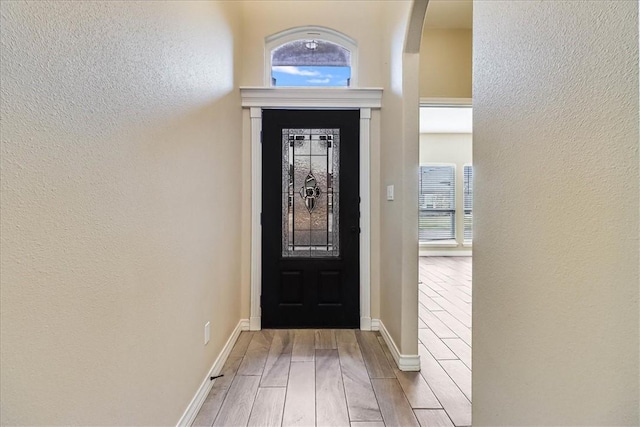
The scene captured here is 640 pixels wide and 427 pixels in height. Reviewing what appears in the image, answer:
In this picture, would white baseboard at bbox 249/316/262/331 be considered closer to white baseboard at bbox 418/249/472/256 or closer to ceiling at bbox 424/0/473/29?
ceiling at bbox 424/0/473/29

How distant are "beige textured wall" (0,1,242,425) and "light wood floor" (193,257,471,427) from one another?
344 millimetres

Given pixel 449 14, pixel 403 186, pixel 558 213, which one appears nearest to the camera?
pixel 558 213

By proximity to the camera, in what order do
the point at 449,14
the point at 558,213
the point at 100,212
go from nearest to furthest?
the point at 558,213, the point at 100,212, the point at 449,14

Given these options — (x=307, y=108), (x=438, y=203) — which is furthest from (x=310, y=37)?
(x=438, y=203)

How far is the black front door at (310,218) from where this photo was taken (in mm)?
2906

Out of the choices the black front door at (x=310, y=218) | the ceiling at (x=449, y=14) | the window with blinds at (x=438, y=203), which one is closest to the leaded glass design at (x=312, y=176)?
→ the black front door at (x=310, y=218)

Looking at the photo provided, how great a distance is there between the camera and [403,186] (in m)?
2.20

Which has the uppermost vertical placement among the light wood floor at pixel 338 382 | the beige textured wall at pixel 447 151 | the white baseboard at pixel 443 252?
the beige textured wall at pixel 447 151

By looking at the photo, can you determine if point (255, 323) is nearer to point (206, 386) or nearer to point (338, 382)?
point (206, 386)

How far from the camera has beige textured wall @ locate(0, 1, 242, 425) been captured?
0.70 m

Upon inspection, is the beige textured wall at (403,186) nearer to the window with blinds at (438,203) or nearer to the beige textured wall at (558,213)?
the beige textured wall at (558,213)

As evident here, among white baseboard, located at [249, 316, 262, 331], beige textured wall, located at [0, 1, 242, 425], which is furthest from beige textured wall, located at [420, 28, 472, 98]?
white baseboard, located at [249, 316, 262, 331]

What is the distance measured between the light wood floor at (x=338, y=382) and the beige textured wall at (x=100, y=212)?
344 millimetres

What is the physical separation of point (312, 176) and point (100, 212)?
2.09 metres
